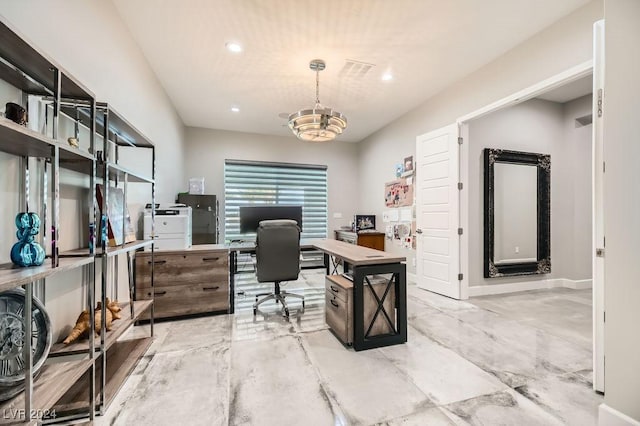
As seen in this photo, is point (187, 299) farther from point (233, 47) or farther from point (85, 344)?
point (233, 47)

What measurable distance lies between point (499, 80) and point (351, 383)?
3.49 metres

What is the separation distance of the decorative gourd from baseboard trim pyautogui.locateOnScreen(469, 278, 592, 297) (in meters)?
4.39

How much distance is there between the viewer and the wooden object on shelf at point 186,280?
2785mm

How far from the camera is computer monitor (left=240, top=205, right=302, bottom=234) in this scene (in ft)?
13.4

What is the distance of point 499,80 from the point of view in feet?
10.1

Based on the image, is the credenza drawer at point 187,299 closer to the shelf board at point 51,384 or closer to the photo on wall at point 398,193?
the shelf board at point 51,384

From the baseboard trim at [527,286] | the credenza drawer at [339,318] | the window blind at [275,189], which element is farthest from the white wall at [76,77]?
the baseboard trim at [527,286]

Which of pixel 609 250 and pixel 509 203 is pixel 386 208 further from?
pixel 609 250

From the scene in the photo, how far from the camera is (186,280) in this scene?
2898mm

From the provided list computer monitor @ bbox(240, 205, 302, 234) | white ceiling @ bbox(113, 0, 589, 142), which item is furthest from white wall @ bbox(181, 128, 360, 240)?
computer monitor @ bbox(240, 205, 302, 234)

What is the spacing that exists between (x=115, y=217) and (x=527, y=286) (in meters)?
5.35

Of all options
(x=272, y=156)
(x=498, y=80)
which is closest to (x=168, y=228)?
(x=272, y=156)

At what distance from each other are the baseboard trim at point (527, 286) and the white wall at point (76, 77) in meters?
4.38

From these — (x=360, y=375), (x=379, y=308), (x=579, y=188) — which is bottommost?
(x=360, y=375)
